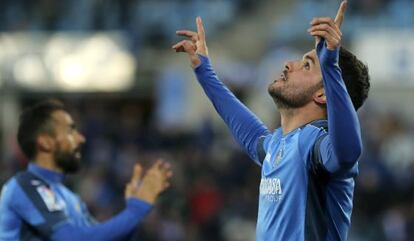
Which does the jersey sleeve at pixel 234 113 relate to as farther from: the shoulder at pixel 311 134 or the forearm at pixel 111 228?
the forearm at pixel 111 228

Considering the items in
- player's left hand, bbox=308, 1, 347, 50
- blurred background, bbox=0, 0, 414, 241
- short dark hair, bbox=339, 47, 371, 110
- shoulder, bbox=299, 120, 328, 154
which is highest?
player's left hand, bbox=308, 1, 347, 50

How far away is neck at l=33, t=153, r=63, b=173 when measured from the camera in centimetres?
664

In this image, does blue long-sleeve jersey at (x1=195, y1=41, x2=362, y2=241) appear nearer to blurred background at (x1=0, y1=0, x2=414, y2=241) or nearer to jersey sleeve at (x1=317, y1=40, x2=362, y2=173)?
jersey sleeve at (x1=317, y1=40, x2=362, y2=173)

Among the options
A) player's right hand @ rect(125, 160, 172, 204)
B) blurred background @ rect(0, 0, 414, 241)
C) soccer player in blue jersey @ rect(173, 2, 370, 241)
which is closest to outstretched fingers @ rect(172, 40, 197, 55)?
soccer player in blue jersey @ rect(173, 2, 370, 241)

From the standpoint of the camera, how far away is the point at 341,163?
4.57 m

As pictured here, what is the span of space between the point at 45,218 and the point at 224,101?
1251 mm

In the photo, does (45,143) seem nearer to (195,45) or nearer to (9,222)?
(9,222)

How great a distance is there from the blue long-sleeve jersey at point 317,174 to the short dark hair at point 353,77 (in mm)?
187

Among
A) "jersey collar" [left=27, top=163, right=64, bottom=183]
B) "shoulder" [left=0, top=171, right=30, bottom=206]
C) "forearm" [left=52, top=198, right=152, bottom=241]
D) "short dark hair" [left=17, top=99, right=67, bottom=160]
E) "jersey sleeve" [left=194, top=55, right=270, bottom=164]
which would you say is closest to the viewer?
"jersey sleeve" [left=194, top=55, right=270, bottom=164]

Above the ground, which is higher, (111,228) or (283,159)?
(283,159)

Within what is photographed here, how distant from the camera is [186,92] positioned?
19.8 meters

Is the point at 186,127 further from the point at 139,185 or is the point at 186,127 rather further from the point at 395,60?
the point at 139,185

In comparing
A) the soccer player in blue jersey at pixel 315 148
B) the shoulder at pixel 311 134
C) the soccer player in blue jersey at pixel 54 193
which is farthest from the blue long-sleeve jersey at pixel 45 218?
the shoulder at pixel 311 134

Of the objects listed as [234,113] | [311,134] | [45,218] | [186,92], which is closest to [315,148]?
[311,134]
